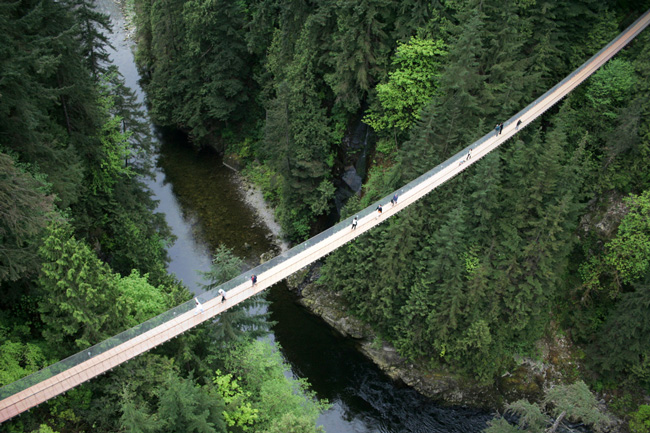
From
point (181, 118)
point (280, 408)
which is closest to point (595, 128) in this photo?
point (280, 408)

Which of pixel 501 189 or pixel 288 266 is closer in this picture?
pixel 288 266

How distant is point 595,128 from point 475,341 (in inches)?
601

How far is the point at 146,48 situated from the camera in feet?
181

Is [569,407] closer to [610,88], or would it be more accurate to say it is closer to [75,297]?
[610,88]

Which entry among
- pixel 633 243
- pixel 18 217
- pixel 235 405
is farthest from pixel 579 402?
pixel 18 217

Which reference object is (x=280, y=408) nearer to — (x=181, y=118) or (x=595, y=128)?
(x=595, y=128)

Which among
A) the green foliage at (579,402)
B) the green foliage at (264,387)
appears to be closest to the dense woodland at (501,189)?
the green foliage at (579,402)

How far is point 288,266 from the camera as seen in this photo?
2444 cm

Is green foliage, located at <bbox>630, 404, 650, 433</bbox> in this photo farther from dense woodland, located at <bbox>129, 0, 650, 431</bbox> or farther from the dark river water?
the dark river water

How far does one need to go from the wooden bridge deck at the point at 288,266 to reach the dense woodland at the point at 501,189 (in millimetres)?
1009

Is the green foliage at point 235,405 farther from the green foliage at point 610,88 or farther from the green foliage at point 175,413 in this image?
the green foliage at point 610,88

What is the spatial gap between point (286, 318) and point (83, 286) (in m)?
18.6

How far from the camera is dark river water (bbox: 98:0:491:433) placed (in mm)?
28891

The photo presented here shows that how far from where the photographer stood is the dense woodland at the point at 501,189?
27281 mm
